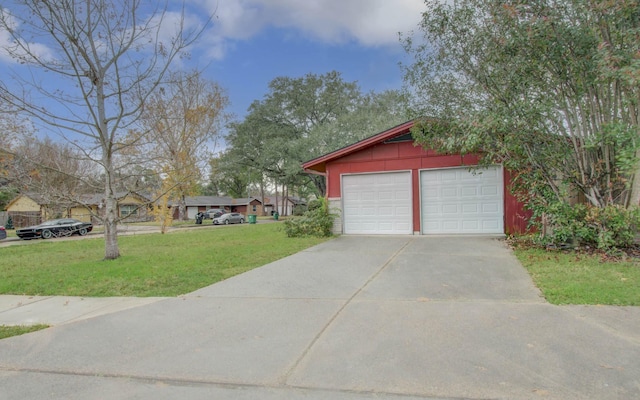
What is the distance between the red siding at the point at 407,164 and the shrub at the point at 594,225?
2.41 metres

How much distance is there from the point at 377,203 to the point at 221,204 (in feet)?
173

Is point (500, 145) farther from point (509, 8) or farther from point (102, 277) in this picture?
point (102, 277)

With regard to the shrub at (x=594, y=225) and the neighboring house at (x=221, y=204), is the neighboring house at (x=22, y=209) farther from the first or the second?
the shrub at (x=594, y=225)

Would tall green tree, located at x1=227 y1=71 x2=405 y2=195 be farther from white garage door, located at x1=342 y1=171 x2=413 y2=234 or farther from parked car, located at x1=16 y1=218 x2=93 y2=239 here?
white garage door, located at x1=342 y1=171 x2=413 y2=234

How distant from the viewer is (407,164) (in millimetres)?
11938

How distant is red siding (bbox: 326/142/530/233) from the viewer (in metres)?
11.0

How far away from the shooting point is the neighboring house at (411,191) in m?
11.1

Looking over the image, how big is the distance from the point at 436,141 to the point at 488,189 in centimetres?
257

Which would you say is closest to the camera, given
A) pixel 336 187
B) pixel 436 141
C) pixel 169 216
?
pixel 436 141

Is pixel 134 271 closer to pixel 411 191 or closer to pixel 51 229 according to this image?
pixel 411 191

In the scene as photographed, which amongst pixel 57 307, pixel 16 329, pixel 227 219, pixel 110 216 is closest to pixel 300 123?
pixel 227 219

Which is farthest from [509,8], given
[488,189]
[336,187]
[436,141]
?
[336,187]

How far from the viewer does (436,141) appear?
9.96 meters

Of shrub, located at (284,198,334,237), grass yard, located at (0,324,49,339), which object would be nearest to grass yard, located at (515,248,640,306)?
shrub, located at (284,198,334,237)
